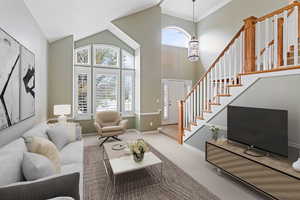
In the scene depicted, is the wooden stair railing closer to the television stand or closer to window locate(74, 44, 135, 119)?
the television stand

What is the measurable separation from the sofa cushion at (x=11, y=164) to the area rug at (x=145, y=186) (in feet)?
3.17

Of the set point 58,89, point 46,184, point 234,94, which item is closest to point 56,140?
point 46,184

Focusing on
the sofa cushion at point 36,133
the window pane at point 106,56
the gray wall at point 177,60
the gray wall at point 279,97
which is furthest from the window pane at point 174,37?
Result: the sofa cushion at point 36,133

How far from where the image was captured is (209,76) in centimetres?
328

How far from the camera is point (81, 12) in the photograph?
11.1 feet

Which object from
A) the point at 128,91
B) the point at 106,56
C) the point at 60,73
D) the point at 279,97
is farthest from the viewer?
the point at 128,91

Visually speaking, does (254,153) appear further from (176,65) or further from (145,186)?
(176,65)

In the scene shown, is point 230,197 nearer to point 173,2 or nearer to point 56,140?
point 56,140

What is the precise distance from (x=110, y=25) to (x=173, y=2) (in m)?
2.73

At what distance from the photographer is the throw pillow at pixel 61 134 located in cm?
251

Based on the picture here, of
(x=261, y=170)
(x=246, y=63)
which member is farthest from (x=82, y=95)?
(x=261, y=170)

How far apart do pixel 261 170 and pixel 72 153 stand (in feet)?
9.43

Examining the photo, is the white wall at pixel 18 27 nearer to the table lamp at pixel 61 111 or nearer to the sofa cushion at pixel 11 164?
the sofa cushion at pixel 11 164

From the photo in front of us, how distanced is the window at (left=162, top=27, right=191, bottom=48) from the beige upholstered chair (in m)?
4.01
